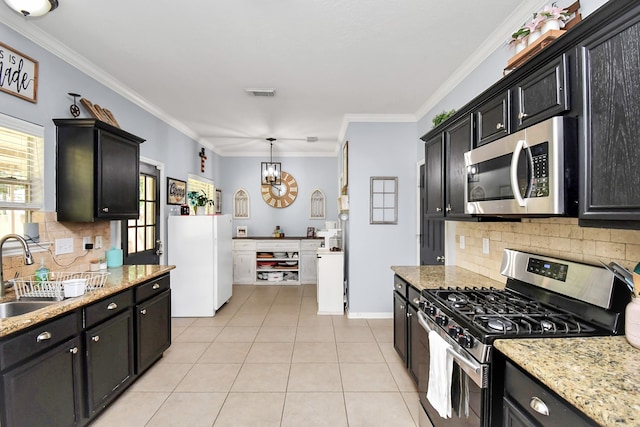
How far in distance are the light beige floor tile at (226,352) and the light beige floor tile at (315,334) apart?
60 cm

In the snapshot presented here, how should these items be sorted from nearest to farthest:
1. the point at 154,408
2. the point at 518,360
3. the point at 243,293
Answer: the point at 518,360 → the point at 154,408 → the point at 243,293

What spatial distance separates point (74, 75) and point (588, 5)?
367 centimetres

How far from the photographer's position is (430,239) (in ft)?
12.3

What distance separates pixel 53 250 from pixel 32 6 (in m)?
1.68

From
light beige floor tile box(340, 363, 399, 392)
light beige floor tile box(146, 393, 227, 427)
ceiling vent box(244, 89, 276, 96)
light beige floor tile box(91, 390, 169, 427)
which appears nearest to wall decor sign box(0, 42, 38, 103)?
ceiling vent box(244, 89, 276, 96)

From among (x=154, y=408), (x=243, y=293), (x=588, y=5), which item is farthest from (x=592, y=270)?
(x=243, y=293)

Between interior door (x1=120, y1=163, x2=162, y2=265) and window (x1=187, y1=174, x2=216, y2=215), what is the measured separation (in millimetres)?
1009

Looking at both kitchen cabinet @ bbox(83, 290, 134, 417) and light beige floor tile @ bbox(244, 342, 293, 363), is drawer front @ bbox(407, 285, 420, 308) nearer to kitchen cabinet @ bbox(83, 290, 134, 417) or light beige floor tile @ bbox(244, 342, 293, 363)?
light beige floor tile @ bbox(244, 342, 293, 363)

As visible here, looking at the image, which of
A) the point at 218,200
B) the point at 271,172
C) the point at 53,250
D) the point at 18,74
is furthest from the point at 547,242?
the point at 218,200

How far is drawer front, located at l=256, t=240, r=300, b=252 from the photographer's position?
241 inches

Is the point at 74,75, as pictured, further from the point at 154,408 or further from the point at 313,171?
the point at 313,171

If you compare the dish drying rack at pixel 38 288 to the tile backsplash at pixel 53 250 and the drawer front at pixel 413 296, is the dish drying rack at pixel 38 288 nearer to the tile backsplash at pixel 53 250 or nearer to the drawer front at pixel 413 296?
the tile backsplash at pixel 53 250

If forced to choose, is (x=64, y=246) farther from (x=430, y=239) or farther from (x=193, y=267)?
(x=430, y=239)

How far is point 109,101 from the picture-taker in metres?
3.10
